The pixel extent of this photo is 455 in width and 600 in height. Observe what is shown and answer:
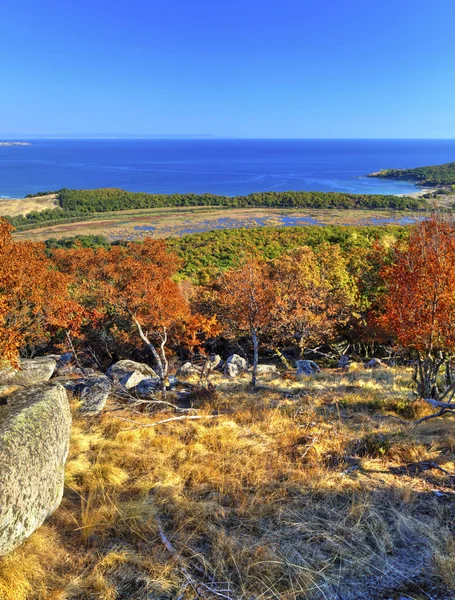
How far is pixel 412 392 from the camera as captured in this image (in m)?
13.8

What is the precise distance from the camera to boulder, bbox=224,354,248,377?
61.7 ft

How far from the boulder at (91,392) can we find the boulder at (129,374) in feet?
8.11

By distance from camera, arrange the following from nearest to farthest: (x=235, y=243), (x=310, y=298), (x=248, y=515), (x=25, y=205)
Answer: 1. (x=248, y=515)
2. (x=310, y=298)
3. (x=235, y=243)
4. (x=25, y=205)

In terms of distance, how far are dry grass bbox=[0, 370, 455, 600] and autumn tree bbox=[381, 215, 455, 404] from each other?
3.03 m

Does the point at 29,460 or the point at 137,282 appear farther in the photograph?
the point at 137,282

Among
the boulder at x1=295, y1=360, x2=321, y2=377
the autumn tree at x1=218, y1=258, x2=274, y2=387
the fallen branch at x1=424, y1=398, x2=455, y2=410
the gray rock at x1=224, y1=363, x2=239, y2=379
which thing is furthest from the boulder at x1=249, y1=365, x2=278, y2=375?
the fallen branch at x1=424, y1=398, x2=455, y2=410

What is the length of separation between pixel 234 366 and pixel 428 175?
469 ft

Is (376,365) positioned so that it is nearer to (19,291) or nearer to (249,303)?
(249,303)

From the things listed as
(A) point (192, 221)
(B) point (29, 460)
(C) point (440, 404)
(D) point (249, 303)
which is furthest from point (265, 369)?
(A) point (192, 221)

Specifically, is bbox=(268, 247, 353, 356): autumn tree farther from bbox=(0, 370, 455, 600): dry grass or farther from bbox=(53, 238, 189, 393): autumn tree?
bbox=(0, 370, 455, 600): dry grass

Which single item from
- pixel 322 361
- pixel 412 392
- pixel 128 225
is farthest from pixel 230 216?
pixel 412 392

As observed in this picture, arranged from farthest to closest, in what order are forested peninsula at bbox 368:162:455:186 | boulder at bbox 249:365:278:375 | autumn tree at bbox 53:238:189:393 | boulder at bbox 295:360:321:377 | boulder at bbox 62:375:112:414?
forested peninsula at bbox 368:162:455:186
boulder at bbox 249:365:278:375
boulder at bbox 295:360:321:377
autumn tree at bbox 53:238:189:393
boulder at bbox 62:375:112:414

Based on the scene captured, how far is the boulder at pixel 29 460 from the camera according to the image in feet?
15.2

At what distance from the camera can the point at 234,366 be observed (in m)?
19.3
